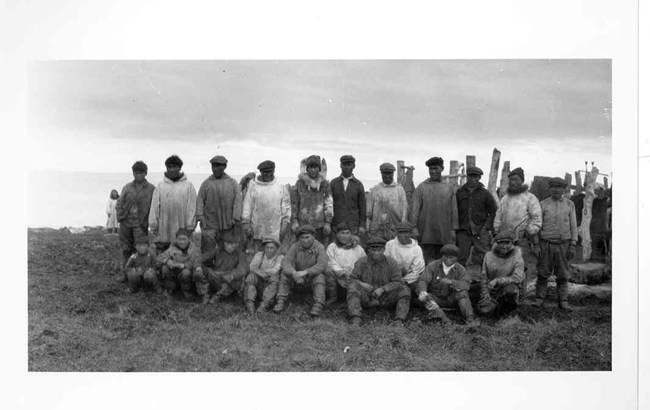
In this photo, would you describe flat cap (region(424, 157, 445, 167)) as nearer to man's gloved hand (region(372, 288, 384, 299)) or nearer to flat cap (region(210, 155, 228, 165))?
man's gloved hand (region(372, 288, 384, 299))

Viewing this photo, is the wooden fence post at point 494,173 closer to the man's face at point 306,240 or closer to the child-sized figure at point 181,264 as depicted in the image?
the man's face at point 306,240

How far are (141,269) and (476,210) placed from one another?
3.31m

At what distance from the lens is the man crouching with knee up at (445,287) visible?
764 centimetres

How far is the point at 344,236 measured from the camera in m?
7.82

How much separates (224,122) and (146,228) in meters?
1.30

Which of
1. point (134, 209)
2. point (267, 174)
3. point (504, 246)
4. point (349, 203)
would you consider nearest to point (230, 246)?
point (267, 174)

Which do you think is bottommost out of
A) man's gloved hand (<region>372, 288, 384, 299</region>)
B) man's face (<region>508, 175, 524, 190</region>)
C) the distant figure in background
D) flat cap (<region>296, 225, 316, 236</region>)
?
man's gloved hand (<region>372, 288, 384, 299</region>)

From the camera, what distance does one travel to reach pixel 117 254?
25.8ft

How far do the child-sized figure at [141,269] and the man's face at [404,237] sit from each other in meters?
2.38

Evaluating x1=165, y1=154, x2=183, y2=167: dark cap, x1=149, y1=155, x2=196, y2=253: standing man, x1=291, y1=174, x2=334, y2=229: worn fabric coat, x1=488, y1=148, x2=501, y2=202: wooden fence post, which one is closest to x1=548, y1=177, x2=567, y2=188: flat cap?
x1=488, y1=148, x2=501, y2=202: wooden fence post

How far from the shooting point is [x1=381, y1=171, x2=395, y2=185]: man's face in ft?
25.6

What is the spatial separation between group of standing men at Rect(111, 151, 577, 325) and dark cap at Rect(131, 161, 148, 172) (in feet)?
0.04

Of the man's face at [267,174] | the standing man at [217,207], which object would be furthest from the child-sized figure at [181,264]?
the man's face at [267,174]
